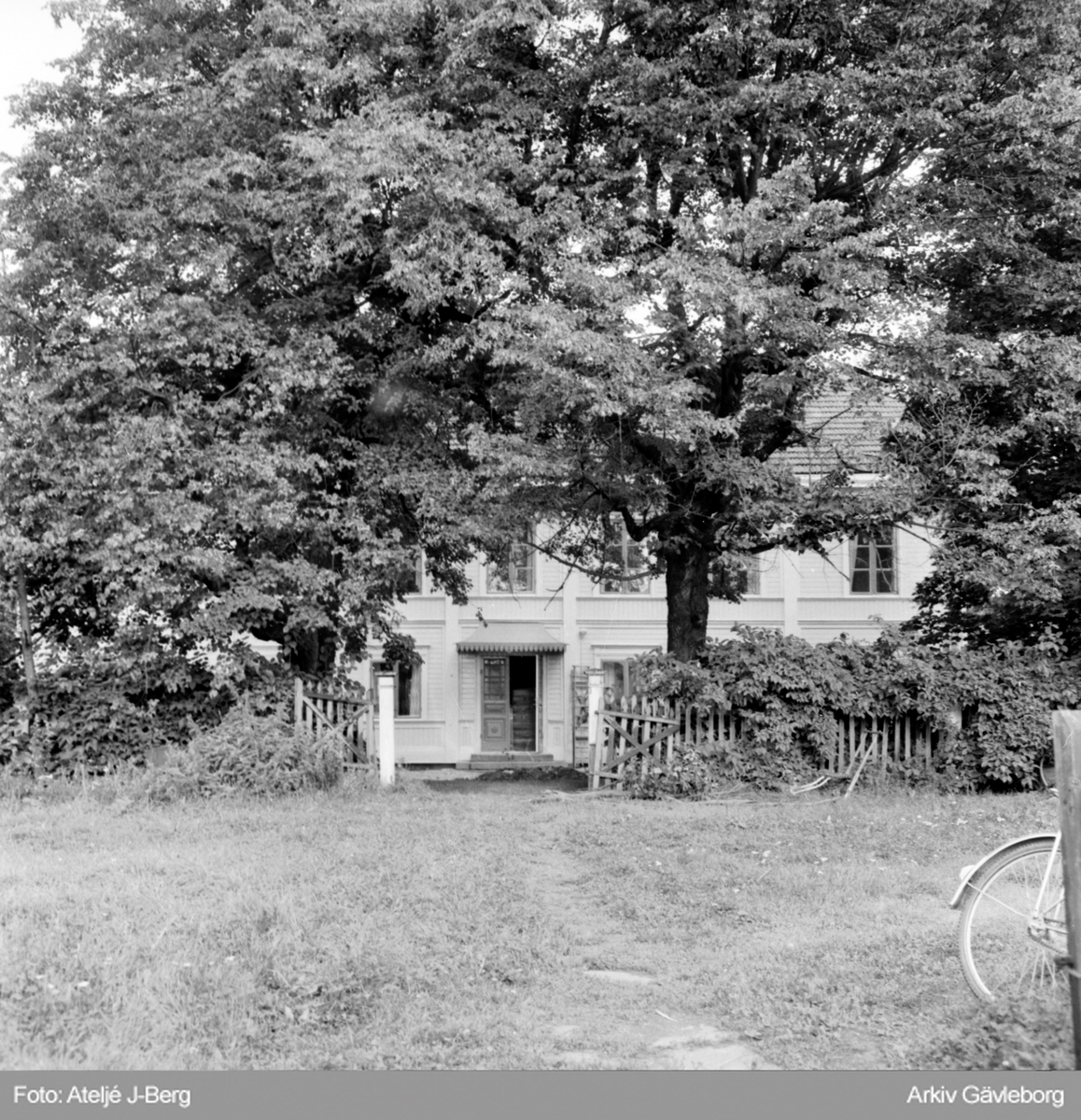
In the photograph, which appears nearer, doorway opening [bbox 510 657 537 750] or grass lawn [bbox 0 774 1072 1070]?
grass lawn [bbox 0 774 1072 1070]

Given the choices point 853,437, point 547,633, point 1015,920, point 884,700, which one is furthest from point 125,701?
point 547,633

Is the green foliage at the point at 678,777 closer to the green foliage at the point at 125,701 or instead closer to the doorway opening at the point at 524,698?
the green foliage at the point at 125,701

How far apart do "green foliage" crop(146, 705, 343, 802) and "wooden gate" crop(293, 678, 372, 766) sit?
24.7 inches

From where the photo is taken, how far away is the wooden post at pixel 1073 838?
4762 millimetres

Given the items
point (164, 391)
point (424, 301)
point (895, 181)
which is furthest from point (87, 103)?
point (895, 181)

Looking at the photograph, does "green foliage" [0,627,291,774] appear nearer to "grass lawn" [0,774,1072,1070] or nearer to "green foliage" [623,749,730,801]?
"grass lawn" [0,774,1072,1070]

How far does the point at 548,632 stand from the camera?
32.5 m

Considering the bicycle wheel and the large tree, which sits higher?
the large tree

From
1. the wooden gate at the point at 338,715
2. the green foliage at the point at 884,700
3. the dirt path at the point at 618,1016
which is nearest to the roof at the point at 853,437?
the green foliage at the point at 884,700

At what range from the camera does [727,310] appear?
1532cm

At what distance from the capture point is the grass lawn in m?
5.45

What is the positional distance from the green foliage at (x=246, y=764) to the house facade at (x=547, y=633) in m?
15.9

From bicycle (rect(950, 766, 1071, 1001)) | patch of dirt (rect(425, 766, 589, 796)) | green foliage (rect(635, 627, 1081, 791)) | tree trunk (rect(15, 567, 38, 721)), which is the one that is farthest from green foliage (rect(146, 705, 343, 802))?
bicycle (rect(950, 766, 1071, 1001))

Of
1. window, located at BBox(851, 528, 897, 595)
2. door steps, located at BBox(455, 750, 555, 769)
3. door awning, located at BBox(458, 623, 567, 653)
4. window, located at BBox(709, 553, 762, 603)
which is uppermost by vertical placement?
window, located at BBox(851, 528, 897, 595)
